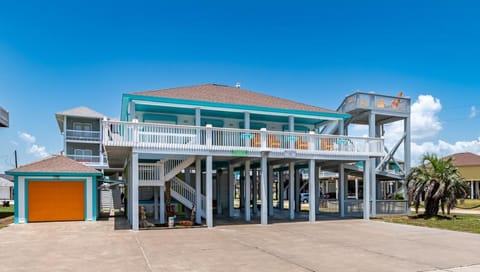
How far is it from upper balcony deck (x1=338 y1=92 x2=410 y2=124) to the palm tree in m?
4.30

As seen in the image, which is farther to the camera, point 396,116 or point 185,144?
point 396,116

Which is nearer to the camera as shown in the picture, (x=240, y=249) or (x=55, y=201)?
(x=240, y=249)

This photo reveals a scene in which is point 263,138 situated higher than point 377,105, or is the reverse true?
point 377,105

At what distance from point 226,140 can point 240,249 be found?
260 inches

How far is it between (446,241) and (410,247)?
6.80ft

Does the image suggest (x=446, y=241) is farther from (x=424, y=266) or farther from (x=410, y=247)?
(x=424, y=266)

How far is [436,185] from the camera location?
18.7 metres

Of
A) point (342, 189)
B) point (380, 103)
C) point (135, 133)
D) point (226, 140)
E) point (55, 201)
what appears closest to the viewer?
point (135, 133)

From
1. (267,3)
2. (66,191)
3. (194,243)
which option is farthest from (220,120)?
(194,243)

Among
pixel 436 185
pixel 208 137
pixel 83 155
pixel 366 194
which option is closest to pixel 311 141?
pixel 366 194

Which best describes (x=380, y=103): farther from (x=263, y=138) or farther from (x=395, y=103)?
(x=263, y=138)

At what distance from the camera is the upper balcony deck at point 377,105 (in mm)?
22172

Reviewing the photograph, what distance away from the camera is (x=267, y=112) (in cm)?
1917

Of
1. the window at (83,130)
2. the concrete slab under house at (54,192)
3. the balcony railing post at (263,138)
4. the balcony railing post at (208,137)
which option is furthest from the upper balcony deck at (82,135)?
the balcony railing post at (263,138)
